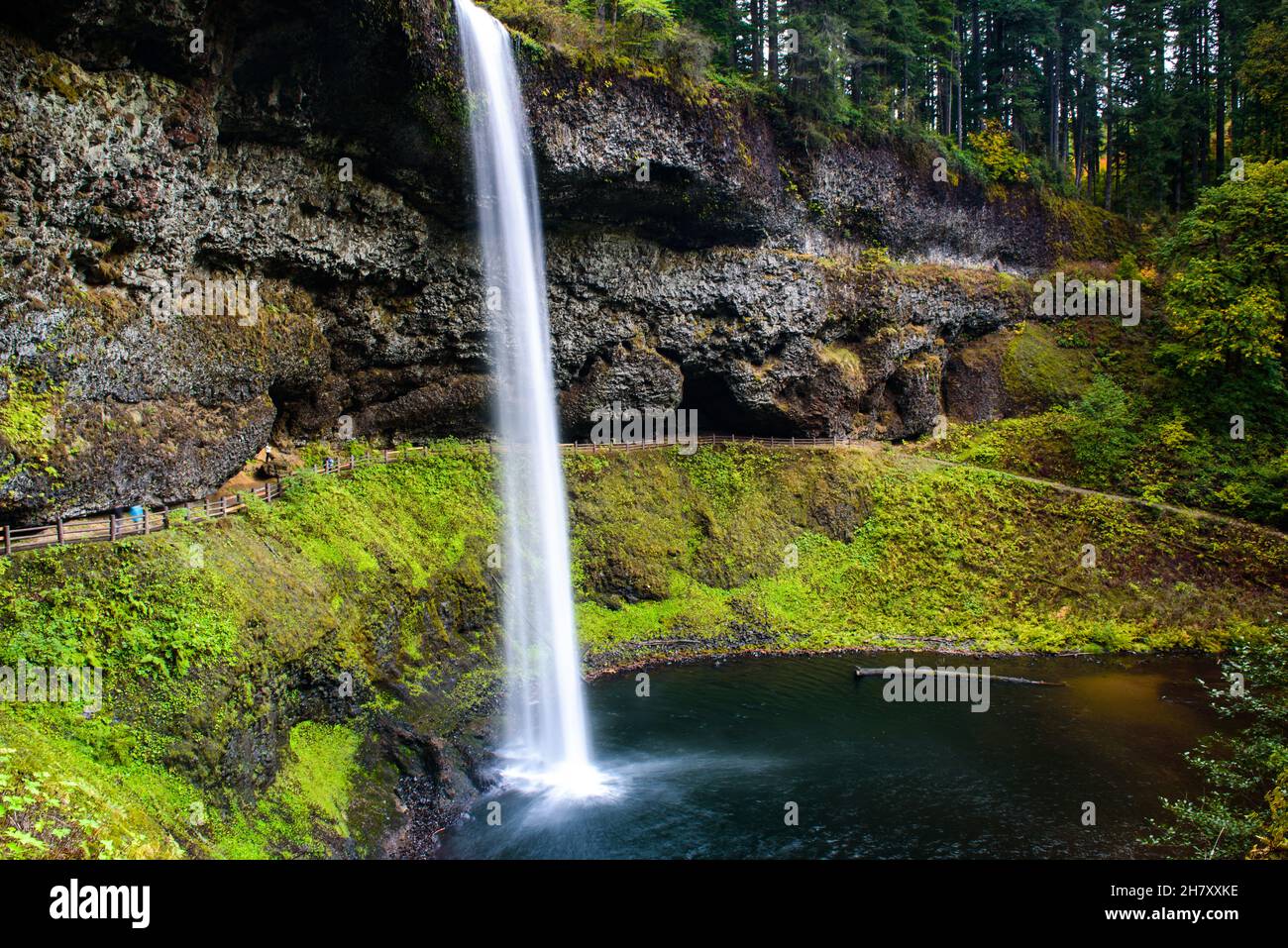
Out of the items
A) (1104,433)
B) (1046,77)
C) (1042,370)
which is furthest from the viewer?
(1046,77)

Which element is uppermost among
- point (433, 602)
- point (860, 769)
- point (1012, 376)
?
point (1012, 376)

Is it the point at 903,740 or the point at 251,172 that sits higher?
the point at 251,172

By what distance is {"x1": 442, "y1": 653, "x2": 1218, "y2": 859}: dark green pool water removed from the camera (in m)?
16.9

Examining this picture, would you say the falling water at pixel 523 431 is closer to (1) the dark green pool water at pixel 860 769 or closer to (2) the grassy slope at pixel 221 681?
(1) the dark green pool water at pixel 860 769

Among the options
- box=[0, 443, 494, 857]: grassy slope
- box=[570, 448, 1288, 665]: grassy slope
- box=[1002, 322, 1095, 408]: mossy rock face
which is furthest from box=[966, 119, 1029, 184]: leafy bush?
box=[0, 443, 494, 857]: grassy slope

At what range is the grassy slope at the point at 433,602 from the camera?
46.9 feet

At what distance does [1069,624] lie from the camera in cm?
3000

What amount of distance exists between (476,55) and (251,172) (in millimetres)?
7626

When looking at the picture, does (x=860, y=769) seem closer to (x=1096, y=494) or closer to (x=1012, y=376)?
(x=1096, y=494)

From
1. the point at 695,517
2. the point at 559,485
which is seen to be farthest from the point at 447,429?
the point at 695,517

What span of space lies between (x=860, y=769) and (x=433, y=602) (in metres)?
13.3

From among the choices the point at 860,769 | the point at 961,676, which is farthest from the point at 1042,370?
the point at 860,769

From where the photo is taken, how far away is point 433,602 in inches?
981
